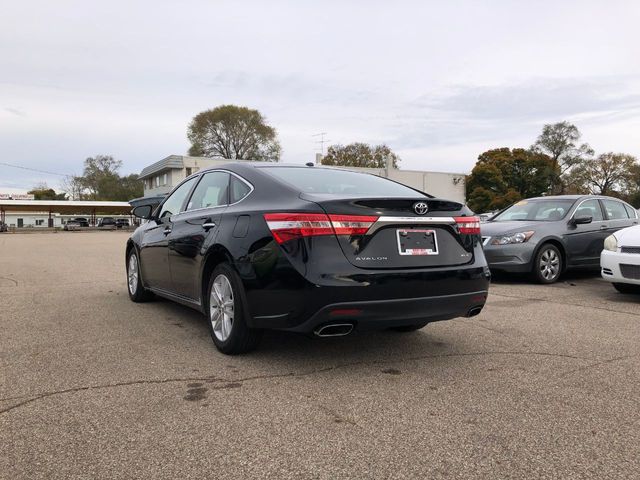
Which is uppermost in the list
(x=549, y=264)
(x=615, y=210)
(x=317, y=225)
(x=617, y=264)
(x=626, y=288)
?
(x=317, y=225)

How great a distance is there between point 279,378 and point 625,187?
8374cm

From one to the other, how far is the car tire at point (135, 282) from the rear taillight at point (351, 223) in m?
3.72

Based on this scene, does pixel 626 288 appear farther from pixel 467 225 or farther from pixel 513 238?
pixel 467 225

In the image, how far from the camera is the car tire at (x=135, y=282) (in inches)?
259

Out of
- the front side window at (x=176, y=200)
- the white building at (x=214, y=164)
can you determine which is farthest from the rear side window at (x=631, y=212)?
the white building at (x=214, y=164)

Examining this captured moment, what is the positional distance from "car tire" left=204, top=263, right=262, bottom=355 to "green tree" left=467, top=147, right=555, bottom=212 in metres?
62.1

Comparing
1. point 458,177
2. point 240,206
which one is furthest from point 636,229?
point 458,177

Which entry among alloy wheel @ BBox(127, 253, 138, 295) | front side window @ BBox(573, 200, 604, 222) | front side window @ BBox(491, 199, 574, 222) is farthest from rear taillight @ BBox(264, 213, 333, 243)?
front side window @ BBox(573, 200, 604, 222)

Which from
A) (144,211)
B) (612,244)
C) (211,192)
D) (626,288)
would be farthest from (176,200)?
(626,288)

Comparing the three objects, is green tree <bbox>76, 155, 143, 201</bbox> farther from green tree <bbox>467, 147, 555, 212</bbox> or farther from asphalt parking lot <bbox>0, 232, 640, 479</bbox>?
asphalt parking lot <bbox>0, 232, 640, 479</bbox>

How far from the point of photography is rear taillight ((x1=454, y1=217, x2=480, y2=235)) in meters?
4.06

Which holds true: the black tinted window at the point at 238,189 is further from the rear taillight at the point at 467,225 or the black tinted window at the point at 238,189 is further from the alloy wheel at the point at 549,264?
the alloy wheel at the point at 549,264

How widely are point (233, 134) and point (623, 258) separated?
65.5m

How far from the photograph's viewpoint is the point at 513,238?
8.60 meters
